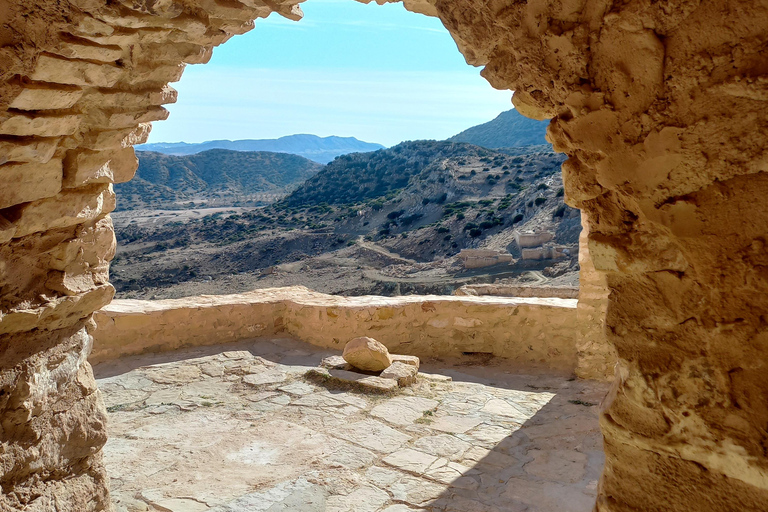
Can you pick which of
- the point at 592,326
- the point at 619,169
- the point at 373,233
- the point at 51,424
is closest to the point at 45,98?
the point at 51,424

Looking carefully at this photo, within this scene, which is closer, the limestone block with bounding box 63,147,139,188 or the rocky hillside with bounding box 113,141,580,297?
the limestone block with bounding box 63,147,139,188

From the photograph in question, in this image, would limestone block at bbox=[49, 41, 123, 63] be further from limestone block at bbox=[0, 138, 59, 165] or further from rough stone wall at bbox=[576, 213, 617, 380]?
rough stone wall at bbox=[576, 213, 617, 380]

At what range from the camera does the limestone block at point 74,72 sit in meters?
2.12

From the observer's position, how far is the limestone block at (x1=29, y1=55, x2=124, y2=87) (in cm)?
212

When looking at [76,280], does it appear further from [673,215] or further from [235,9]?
[673,215]

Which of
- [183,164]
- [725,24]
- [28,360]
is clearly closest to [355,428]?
[28,360]

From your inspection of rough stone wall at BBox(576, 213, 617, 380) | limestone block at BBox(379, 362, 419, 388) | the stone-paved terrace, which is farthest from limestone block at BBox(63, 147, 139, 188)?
rough stone wall at BBox(576, 213, 617, 380)

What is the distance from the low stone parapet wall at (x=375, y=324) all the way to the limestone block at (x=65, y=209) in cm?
324

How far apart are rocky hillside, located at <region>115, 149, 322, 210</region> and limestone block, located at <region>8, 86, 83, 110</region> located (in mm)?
62305

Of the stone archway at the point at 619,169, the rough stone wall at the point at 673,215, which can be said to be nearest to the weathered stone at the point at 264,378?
the stone archway at the point at 619,169

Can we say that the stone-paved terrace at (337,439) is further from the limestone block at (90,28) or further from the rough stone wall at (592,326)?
the limestone block at (90,28)

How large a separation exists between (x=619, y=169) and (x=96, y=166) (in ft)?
7.32

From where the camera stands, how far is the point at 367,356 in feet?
17.8

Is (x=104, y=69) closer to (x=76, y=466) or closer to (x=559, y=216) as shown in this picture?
(x=76, y=466)
